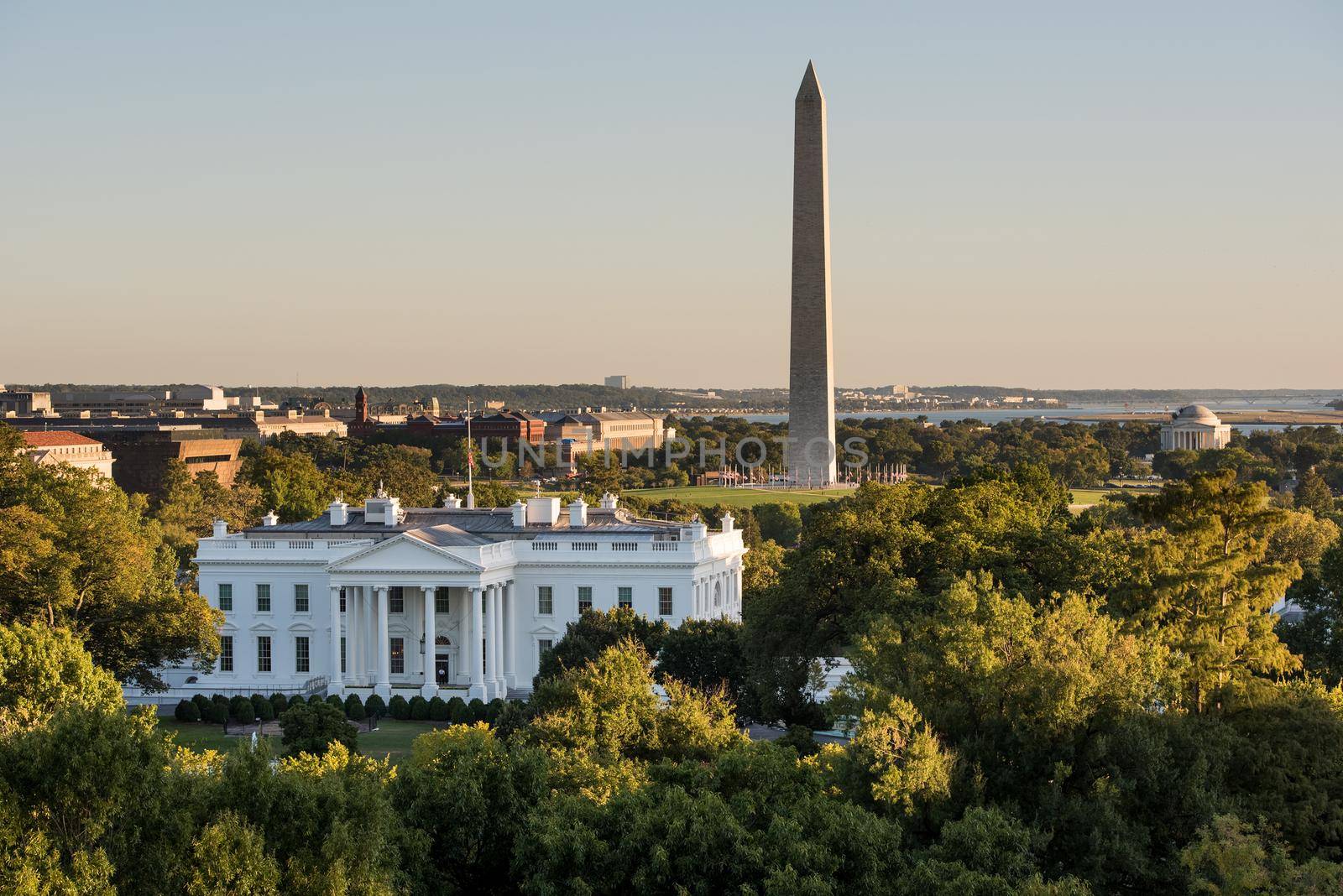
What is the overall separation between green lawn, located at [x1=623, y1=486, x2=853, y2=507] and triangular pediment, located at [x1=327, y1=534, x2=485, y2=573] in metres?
67.8

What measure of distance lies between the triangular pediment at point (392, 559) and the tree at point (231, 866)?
44.3 meters

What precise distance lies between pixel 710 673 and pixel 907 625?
1644 centimetres

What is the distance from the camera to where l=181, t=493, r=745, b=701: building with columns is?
73.6 m

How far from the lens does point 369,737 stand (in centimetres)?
6234

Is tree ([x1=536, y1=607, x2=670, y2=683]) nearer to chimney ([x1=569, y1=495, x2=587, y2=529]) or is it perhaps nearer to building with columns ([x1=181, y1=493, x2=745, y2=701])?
building with columns ([x1=181, y1=493, x2=745, y2=701])

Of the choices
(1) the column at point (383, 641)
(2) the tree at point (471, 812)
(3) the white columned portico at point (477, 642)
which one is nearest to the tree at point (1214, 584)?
(2) the tree at point (471, 812)

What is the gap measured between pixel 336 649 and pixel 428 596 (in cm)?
445

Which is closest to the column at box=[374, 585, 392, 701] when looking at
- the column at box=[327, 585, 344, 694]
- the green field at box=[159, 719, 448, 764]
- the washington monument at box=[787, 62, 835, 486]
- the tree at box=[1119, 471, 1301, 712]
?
the column at box=[327, 585, 344, 694]

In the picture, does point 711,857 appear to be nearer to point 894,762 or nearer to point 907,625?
point 894,762

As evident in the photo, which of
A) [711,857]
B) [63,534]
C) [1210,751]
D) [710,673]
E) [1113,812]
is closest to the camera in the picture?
[711,857]

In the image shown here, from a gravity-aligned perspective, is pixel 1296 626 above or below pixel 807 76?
below

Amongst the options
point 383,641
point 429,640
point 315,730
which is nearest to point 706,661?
point 315,730

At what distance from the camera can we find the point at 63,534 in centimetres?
6756

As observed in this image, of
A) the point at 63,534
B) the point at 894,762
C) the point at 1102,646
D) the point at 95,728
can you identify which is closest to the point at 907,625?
the point at 1102,646
